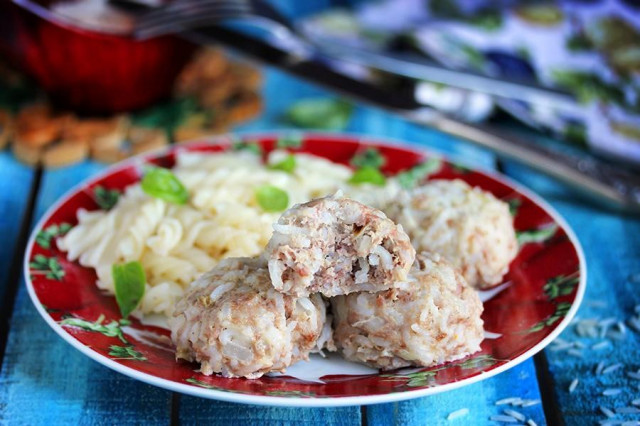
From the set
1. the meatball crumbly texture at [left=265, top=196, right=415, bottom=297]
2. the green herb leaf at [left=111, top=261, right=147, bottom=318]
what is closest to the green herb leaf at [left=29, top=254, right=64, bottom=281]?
the green herb leaf at [left=111, top=261, right=147, bottom=318]

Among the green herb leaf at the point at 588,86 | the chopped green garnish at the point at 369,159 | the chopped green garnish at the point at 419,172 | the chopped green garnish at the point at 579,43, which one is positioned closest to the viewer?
the chopped green garnish at the point at 419,172

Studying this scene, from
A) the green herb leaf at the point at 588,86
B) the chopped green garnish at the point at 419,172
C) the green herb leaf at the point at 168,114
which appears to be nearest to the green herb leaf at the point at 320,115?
the green herb leaf at the point at 168,114

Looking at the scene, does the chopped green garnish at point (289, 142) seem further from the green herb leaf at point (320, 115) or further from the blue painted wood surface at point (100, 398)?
the blue painted wood surface at point (100, 398)

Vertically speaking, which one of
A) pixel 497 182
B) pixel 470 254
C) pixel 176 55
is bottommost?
pixel 470 254

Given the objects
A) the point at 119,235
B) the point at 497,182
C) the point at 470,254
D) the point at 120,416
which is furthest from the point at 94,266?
the point at 497,182

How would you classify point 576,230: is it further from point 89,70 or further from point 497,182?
point 89,70

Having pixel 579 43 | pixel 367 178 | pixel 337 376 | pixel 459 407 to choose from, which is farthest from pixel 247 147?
pixel 579 43

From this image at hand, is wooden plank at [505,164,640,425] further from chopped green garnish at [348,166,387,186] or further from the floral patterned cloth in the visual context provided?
chopped green garnish at [348,166,387,186]
